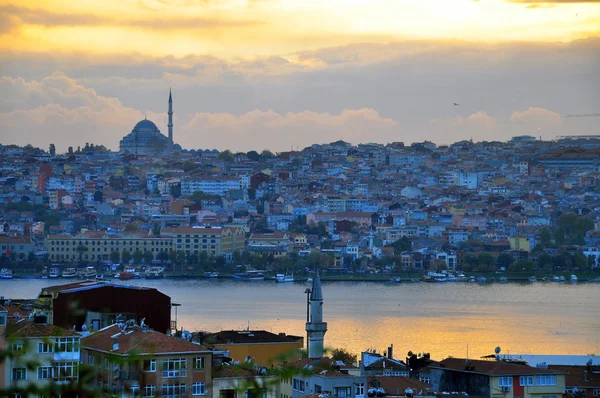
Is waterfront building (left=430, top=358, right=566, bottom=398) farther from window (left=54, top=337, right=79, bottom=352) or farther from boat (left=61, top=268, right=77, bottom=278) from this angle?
boat (left=61, top=268, right=77, bottom=278)

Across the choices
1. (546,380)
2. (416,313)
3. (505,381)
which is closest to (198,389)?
(505,381)

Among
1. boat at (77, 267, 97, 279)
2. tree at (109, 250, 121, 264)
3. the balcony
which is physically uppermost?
the balcony

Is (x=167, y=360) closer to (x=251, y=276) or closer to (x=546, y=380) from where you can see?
(x=546, y=380)

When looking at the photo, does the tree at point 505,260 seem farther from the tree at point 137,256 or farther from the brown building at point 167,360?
the brown building at point 167,360

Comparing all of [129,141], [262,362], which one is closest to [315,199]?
[129,141]

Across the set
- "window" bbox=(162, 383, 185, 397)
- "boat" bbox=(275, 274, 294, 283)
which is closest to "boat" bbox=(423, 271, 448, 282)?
"boat" bbox=(275, 274, 294, 283)

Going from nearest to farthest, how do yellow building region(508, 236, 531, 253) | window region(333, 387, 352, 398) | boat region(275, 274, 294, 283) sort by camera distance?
window region(333, 387, 352, 398) → boat region(275, 274, 294, 283) → yellow building region(508, 236, 531, 253)

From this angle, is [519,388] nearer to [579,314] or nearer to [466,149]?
[579,314]

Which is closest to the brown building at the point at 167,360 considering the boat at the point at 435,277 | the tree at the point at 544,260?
the boat at the point at 435,277
